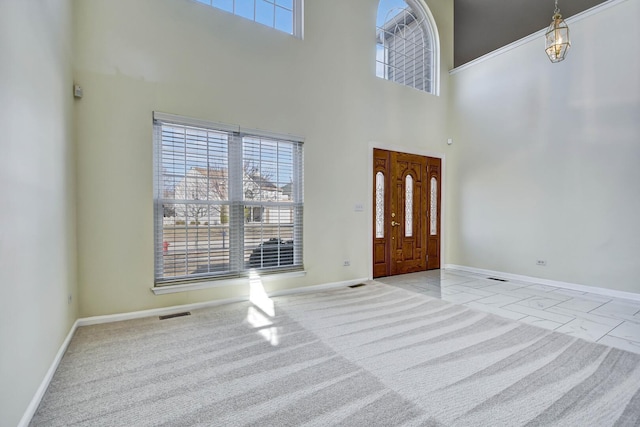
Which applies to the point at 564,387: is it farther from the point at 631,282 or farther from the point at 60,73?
the point at 60,73

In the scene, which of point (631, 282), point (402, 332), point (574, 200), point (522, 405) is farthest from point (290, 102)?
point (631, 282)

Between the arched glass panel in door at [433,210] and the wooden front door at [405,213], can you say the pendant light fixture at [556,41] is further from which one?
the arched glass panel in door at [433,210]

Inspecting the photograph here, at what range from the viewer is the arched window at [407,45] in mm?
5363

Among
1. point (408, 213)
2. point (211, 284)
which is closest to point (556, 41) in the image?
point (408, 213)

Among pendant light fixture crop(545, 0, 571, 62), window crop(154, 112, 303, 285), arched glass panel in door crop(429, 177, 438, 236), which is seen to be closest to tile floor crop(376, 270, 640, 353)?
arched glass panel in door crop(429, 177, 438, 236)

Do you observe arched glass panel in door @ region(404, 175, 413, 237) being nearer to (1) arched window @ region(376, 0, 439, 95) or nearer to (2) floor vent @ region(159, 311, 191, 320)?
(1) arched window @ region(376, 0, 439, 95)

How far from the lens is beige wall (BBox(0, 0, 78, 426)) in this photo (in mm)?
1495

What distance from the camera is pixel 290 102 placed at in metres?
4.21

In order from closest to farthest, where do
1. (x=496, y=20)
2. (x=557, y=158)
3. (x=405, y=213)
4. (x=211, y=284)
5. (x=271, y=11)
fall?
1. (x=211, y=284)
2. (x=271, y=11)
3. (x=557, y=158)
4. (x=496, y=20)
5. (x=405, y=213)

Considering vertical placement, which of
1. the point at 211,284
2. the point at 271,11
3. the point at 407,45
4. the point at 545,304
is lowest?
the point at 545,304

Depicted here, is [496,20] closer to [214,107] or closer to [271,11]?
[271,11]

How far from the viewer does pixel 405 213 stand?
5637 millimetres

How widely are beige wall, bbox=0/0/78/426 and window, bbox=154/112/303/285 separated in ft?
2.90

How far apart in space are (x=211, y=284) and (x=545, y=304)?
417 centimetres
